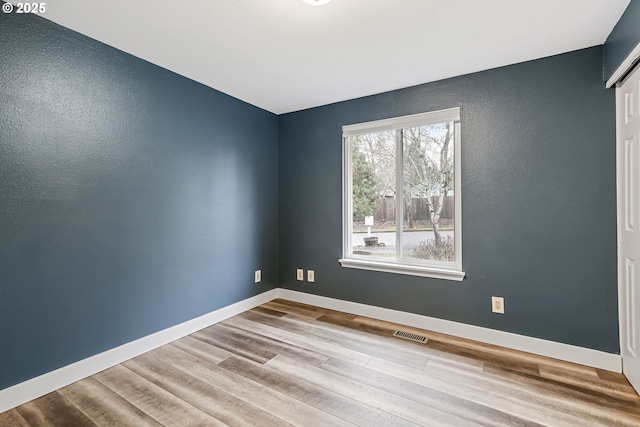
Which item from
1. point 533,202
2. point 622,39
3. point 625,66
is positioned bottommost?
point 533,202

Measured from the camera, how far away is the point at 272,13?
1766 mm

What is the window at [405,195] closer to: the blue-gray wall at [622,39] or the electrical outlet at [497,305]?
the electrical outlet at [497,305]

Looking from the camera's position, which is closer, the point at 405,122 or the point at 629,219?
the point at 629,219

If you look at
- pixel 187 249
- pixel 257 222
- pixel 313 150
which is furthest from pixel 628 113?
pixel 187 249

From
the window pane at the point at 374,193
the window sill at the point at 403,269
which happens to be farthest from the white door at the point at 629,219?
the window pane at the point at 374,193

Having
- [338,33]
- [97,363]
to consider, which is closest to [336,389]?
[97,363]

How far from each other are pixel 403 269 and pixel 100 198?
2548 mm

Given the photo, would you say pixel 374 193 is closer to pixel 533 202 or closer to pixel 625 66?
pixel 533 202

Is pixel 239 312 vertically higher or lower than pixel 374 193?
lower

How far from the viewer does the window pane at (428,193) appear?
272 centimetres

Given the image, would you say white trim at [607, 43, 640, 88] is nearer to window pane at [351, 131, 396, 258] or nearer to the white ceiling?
the white ceiling

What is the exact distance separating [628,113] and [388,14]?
165cm

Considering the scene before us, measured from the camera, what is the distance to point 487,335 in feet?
8.07

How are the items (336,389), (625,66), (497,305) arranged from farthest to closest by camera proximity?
1. (497,305)
2. (336,389)
3. (625,66)
